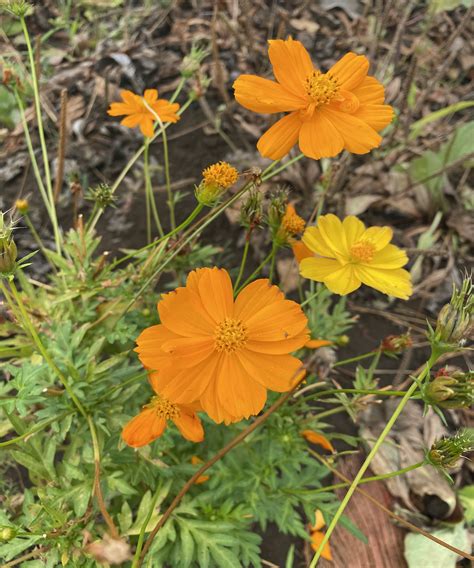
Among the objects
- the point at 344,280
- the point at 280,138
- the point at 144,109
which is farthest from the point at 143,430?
the point at 144,109

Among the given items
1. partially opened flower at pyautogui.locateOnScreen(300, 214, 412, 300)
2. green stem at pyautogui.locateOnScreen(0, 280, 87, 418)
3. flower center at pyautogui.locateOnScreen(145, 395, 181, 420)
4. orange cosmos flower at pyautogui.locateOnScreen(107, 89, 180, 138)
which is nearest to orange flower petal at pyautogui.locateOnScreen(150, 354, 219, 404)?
flower center at pyautogui.locateOnScreen(145, 395, 181, 420)

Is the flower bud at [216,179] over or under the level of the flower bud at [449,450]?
over

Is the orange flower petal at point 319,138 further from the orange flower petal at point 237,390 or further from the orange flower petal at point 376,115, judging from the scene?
the orange flower petal at point 237,390

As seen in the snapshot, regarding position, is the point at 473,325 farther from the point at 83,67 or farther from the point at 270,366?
the point at 83,67

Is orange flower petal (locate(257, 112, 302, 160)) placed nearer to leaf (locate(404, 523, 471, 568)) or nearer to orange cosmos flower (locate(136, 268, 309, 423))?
orange cosmos flower (locate(136, 268, 309, 423))

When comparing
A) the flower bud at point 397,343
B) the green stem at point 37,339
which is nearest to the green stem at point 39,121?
the green stem at point 37,339
